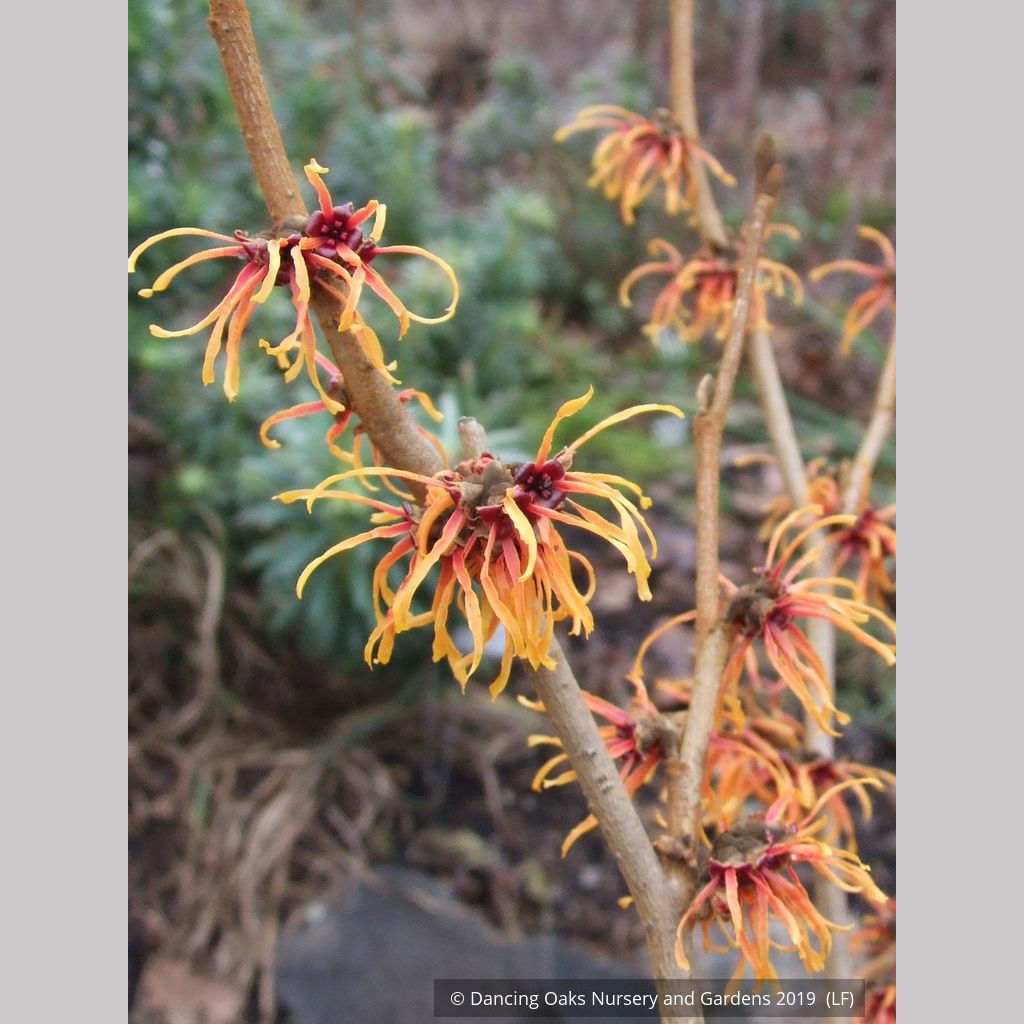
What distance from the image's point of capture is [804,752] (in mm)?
743

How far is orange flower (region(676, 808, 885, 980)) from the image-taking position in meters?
0.52

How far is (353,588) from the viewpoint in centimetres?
131

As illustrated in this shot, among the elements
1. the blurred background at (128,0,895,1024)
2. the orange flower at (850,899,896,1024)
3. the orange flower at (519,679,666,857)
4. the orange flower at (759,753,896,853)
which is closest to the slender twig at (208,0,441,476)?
the orange flower at (519,679,666,857)

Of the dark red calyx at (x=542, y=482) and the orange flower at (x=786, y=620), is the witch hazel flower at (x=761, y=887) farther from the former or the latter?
the dark red calyx at (x=542, y=482)

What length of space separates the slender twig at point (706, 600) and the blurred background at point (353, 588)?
741 millimetres

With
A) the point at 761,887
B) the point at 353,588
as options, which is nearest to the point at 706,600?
the point at 761,887

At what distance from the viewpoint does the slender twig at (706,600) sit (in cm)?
57

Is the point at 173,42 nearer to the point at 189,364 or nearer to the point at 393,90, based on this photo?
the point at 189,364

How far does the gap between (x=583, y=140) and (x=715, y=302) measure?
55.9 inches

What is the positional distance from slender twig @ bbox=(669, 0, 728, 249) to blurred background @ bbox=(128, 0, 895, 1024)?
1.88 ft

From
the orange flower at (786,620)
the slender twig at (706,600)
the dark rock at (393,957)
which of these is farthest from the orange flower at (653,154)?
the dark rock at (393,957)

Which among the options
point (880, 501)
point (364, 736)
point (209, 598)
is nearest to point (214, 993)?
point (364, 736)

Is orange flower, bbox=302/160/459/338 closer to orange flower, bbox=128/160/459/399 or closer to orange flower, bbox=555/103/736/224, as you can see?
orange flower, bbox=128/160/459/399

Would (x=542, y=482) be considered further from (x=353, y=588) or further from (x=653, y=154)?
(x=353, y=588)
